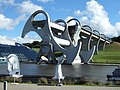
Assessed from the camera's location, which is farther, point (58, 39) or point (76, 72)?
point (58, 39)

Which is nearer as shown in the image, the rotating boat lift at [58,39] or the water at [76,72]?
the water at [76,72]

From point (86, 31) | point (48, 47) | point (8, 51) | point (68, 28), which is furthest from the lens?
point (86, 31)

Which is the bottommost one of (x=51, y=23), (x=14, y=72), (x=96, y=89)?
(x=96, y=89)

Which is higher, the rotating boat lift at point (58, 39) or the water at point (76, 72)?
the rotating boat lift at point (58, 39)

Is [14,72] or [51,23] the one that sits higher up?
[51,23]

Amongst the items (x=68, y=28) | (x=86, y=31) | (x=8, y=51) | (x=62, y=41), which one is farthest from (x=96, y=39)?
(x=8, y=51)

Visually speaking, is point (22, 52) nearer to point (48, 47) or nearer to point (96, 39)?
point (48, 47)

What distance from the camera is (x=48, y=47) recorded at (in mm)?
76188

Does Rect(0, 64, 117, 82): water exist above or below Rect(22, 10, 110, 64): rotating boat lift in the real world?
below

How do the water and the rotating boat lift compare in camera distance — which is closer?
the water

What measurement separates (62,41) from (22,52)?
475 inches

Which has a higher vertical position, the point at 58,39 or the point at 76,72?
the point at 58,39

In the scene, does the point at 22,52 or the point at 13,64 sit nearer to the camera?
the point at 13,64

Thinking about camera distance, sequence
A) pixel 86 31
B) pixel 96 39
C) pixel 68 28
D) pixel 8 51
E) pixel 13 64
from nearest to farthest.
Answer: pixel 13 64, pixel 8 51, pixel 68 28, pixel 86 31, pixel 96 39
